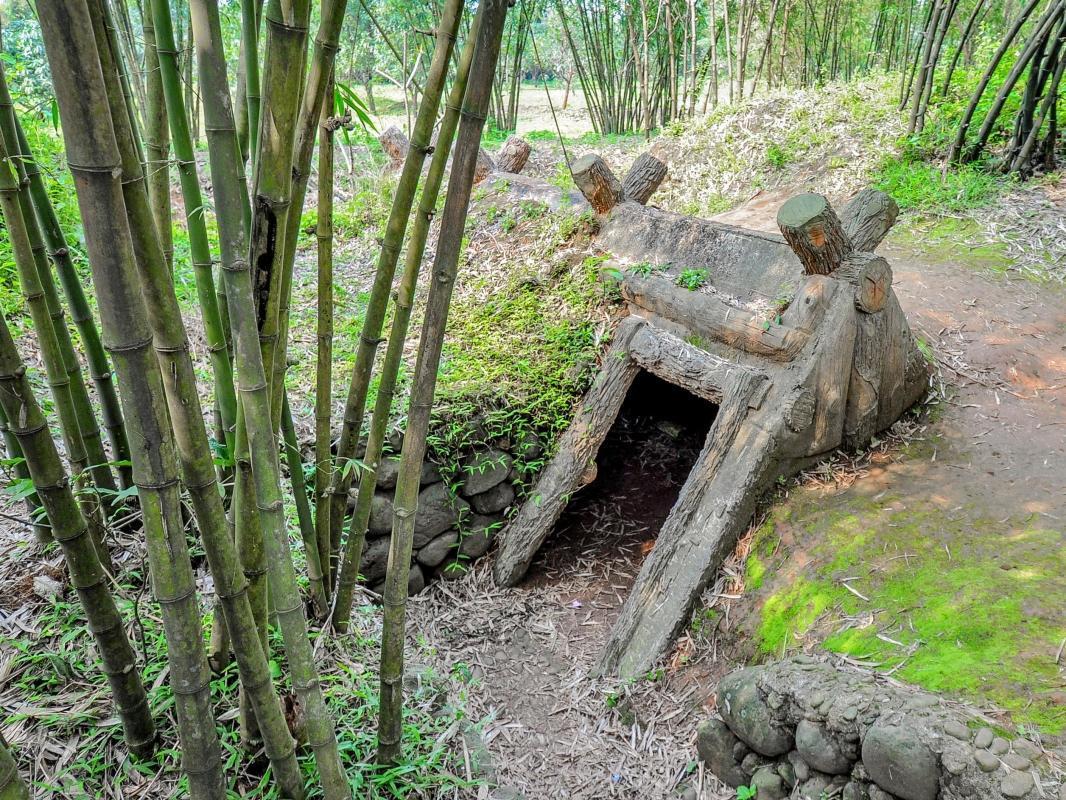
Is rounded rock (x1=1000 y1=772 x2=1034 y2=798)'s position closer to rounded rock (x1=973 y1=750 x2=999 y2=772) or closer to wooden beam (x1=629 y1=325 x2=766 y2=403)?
rounded rock (x1=973 y1=750 x2=999 y2=772)

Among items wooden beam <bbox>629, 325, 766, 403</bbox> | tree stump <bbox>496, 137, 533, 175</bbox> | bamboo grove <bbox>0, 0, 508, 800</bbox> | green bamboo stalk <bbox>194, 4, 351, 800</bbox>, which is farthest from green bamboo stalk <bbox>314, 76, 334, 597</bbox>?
tree stump <bbox>496, 137, 533, 175</bbox>

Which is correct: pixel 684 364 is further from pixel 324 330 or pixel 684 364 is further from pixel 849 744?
pixel 324 330

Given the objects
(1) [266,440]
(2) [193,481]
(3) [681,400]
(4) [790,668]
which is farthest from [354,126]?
(3) [681,400]

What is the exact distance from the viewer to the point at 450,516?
384 centimetres

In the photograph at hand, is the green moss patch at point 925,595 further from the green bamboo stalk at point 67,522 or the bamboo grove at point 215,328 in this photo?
the green bamboo stalk at point 67,522

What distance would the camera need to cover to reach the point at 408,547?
1895 millimetres

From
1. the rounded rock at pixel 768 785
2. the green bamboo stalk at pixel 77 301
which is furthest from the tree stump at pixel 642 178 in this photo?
the rounded rock at pixel 768 785

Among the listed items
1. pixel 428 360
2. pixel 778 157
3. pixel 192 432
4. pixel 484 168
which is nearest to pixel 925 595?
pixel 428 360

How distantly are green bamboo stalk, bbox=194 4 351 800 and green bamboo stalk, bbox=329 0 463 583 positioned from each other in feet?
1.34

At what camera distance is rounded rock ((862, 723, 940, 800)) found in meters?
1.96

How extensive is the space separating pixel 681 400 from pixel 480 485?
1639mm

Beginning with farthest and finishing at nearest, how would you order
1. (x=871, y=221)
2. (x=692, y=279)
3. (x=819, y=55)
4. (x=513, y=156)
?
(x=819, y=55) < (x=513, y=156) < (x=692, y=279) < (x=871, y=221)

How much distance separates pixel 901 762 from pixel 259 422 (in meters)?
1.99

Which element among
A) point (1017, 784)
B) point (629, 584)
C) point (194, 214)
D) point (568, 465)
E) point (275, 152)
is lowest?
point (629, 584)
